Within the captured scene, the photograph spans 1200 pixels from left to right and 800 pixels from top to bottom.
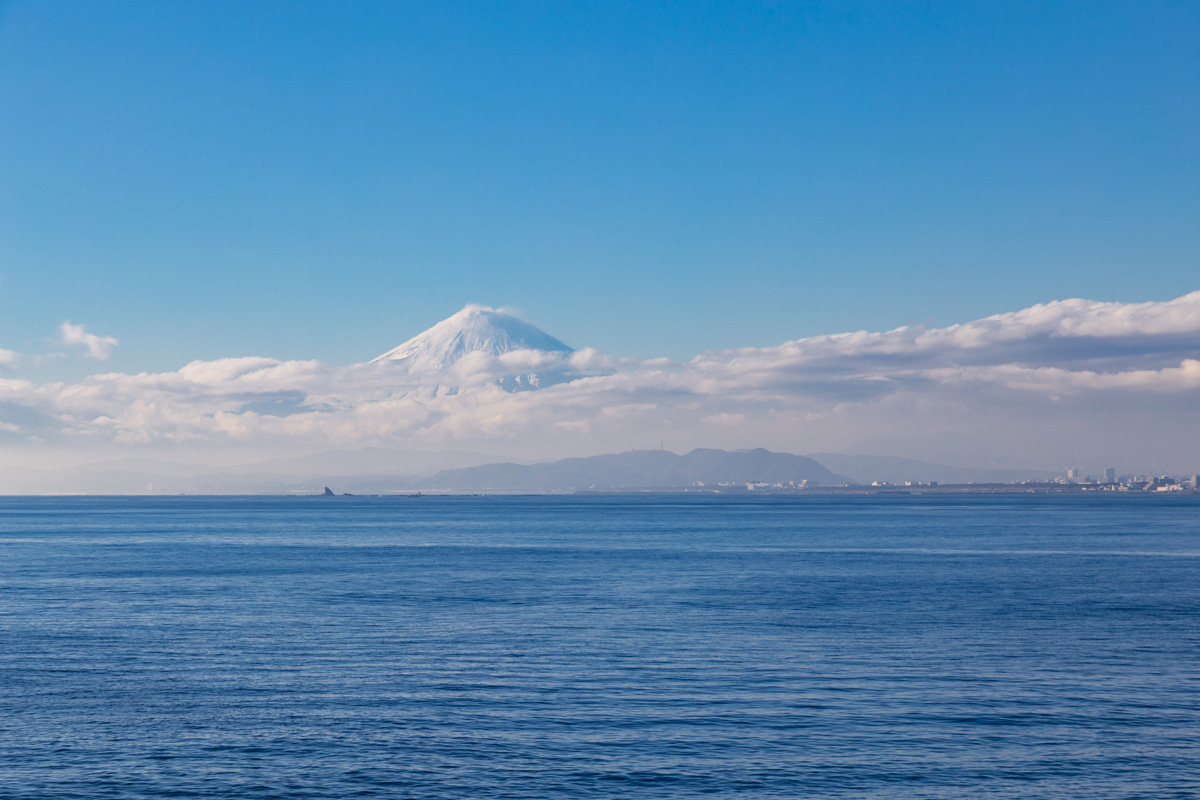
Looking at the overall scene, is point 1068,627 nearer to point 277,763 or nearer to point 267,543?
point 277,763

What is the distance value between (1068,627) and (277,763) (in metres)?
38.3

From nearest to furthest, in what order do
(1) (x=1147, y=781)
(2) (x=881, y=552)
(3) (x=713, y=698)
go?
(1) (x=1147, y=781), (3) (x=713, y=698), (2) (x=881, y=552)

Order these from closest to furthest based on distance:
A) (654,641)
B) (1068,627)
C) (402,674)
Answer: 1. (402,674)
2. (654,641)
3. (1068,627)

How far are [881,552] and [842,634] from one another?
6272 centimetres

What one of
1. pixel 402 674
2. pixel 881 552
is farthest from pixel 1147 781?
pixel 881 552

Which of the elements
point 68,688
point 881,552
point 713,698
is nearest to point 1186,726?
point 713,698

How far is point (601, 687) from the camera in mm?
33812

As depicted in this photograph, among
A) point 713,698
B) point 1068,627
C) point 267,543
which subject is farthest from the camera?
point 267,543

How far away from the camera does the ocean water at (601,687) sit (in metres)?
24.4

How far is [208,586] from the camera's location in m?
69.4

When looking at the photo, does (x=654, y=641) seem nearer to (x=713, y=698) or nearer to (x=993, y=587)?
(x=713, y=698)

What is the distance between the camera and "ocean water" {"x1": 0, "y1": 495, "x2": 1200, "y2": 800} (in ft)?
80.1

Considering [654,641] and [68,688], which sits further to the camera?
[654,641]

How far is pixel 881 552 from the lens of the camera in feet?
345
